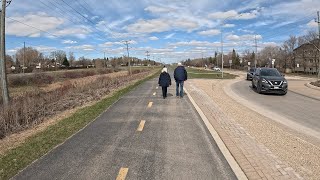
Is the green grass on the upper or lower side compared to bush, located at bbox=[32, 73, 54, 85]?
lower

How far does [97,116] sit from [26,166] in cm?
568

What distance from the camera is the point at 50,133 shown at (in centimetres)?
883

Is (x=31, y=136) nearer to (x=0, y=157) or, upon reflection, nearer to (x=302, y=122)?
(x=0, y=157)

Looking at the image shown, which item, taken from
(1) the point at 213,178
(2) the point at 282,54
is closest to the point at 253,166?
(1) the point at 213,178

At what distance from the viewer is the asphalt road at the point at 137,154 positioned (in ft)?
17.7

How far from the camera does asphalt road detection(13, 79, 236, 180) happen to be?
5.40 m

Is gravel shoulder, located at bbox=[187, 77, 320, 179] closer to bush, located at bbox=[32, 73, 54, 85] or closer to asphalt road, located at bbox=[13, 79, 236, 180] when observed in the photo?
asphalt road, located at bbox=[13, 79, 236, 180]

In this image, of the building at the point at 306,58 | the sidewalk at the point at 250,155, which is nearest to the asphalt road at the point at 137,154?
the sidewalk at the point at 250,155

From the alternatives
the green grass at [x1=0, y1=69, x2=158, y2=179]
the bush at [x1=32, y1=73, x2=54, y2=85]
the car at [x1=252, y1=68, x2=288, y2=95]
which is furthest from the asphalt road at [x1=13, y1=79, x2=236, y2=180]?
the bush at [x1=32, y1=73, x2=54, y2=85]

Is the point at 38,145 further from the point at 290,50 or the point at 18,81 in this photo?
the point at 290,50

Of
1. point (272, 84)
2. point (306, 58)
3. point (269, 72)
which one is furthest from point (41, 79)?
point (306, 58)

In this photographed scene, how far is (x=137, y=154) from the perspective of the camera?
650cm

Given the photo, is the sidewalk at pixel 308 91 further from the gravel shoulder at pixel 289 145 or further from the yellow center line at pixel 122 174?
the yellow center line at pixel 122 174

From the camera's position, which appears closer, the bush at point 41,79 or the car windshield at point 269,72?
the car windshield at point 269,72
